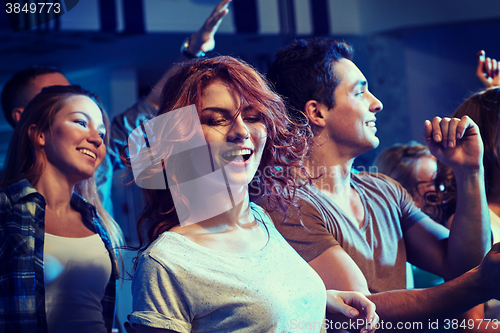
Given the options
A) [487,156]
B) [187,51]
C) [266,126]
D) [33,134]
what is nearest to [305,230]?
[266,126]

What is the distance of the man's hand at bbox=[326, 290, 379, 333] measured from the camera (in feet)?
2.74

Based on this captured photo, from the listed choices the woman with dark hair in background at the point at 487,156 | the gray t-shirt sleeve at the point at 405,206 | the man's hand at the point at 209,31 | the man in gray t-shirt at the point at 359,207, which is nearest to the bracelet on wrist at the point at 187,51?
the man's hand at the point at 209,31

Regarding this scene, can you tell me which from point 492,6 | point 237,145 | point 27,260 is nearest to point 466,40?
point 492,6

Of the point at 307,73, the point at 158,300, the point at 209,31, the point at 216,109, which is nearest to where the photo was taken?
the point at 158,300

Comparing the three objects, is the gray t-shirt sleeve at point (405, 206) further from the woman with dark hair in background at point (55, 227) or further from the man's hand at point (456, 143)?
the woman with dark hair in background at point (55, 227)

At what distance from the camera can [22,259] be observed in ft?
3.39

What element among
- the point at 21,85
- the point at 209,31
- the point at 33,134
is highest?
the point at 209,31

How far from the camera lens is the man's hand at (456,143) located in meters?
0.95

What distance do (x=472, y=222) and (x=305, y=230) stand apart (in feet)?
1.30

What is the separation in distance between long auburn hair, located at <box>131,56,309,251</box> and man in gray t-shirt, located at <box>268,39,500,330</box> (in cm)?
5

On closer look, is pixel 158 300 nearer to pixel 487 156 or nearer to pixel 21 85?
pixel 487 156

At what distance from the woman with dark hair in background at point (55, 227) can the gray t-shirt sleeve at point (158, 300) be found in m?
0.50

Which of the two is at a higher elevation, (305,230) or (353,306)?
(305,230)

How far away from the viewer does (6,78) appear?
5.70 ft
